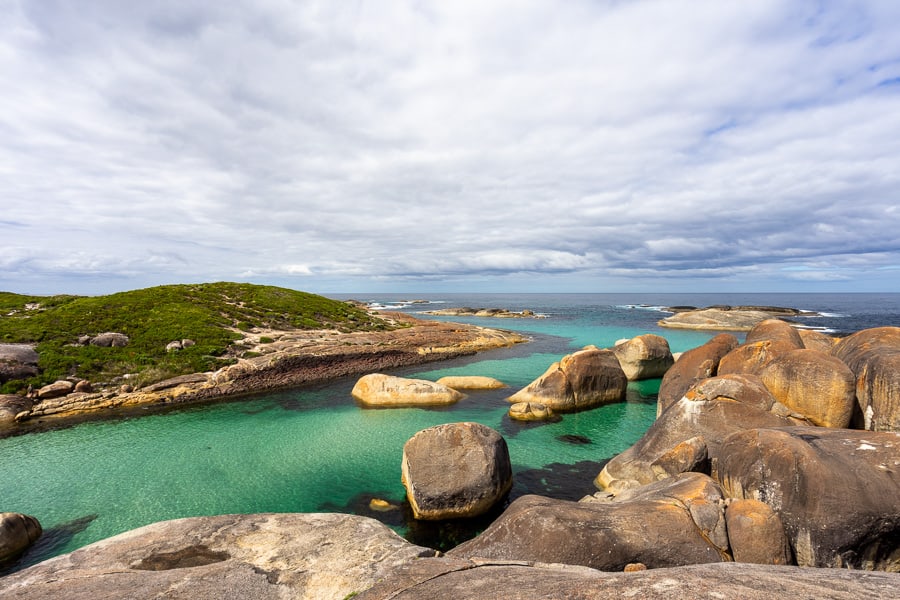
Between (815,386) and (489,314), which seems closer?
(815,386)

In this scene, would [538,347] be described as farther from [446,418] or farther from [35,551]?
[35,551]

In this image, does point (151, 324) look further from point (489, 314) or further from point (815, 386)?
point (489, 314)

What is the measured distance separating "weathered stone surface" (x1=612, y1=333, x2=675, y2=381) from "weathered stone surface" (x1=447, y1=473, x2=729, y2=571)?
81.8ft

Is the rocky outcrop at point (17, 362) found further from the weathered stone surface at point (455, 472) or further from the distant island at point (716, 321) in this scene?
the distant island at point (716, 321)

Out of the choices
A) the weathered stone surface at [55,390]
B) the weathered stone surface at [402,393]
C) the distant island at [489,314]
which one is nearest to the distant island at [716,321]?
the distant island at [489,314]

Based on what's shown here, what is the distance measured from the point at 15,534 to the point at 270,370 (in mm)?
22955

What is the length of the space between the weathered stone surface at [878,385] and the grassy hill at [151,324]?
40739mm

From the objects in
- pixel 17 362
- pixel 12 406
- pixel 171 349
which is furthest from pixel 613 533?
pixel 17 362

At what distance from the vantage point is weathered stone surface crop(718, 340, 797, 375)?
17953mm

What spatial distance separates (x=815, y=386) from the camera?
1535 cm

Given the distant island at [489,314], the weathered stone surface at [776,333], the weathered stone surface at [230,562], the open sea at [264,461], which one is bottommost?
the open sea at [264,461]

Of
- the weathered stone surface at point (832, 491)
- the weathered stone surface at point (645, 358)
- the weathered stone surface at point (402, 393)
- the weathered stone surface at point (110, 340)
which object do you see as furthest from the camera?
the weathered stone surface at point (110, 340)

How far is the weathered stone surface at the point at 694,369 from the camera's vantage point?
859 inches

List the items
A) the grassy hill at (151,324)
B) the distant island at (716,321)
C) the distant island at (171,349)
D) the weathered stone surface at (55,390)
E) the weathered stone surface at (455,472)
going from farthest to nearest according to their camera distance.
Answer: the distant island at (716,321) → the grassy hill at (151,324) → the distant island at (171,349) → the weathered stone surface at (55,390) → the weathered stone surface at (455,472)
